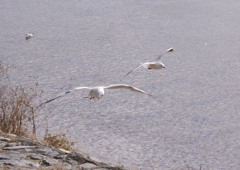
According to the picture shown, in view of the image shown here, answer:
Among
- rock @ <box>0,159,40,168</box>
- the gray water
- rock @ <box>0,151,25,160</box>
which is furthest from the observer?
the gray water

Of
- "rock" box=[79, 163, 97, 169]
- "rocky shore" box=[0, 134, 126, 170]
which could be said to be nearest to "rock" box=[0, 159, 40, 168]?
"rocky shore" box=[0, 134, 126, 170]

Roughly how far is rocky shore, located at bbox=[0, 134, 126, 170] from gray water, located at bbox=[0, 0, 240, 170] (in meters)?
0.73

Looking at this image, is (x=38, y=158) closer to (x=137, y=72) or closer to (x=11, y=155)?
(x=11, y=155)

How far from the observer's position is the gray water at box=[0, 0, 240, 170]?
4.62m

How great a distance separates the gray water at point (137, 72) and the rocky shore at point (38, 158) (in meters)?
0.73

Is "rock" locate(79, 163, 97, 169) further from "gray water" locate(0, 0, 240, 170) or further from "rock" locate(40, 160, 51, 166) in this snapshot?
"gray water" locate(0, 0, 240, 170)

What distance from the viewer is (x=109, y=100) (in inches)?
227

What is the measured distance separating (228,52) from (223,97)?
2048mm

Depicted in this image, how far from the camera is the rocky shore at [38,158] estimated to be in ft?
10.4

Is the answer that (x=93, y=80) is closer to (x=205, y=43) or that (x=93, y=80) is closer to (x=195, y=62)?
(x=195, y=62)

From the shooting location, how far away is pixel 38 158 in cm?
330

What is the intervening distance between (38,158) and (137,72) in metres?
3.73

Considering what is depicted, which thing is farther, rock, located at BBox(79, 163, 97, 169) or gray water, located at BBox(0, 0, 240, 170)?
gray water, located at BBox(0, 0, 240, 170)

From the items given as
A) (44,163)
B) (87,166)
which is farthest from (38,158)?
(87,166)
